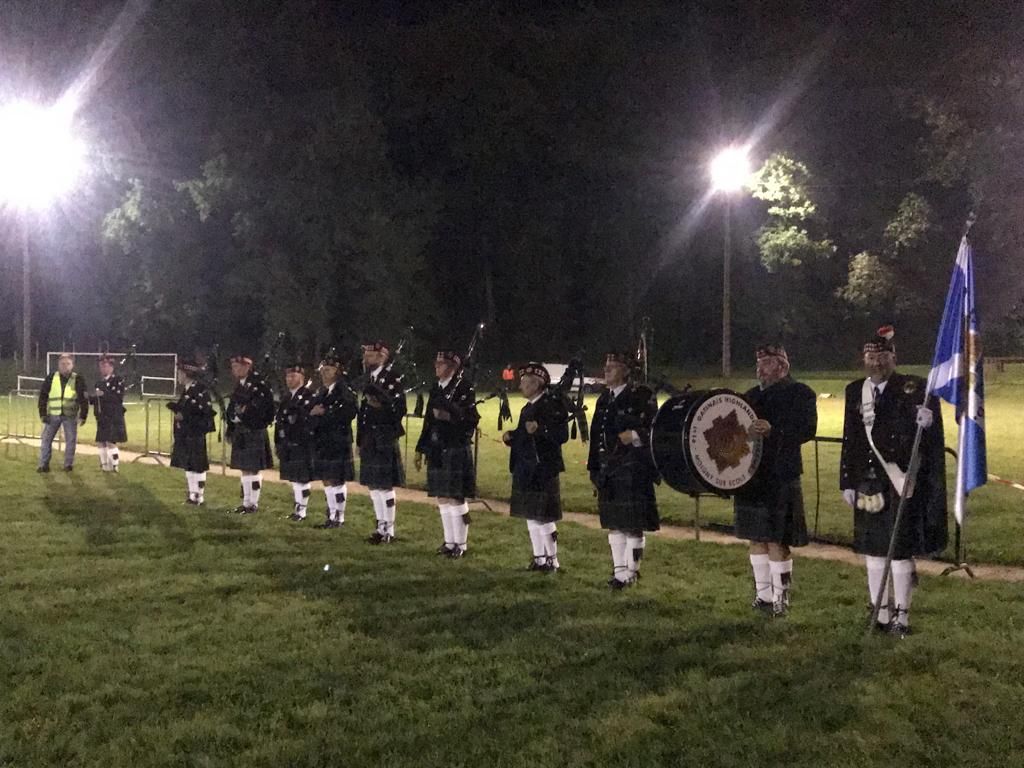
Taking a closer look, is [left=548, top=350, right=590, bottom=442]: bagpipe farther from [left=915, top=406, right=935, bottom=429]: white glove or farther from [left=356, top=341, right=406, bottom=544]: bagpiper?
[left=915, top=406, right=935, bottom=429]: white glove

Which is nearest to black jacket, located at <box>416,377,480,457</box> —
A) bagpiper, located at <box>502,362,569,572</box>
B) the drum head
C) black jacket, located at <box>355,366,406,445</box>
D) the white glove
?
black jacket, located at <box>355,366,406,445</box>

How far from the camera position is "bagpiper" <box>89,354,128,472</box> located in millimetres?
15227

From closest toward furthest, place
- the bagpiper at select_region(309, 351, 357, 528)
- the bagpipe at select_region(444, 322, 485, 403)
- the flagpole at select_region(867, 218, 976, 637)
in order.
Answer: the flagpole at select_region(867, 218, 976, 637) → the bagpipe at select_region(444, 322, 485, 403) → the bagpiper at select_region(309, 351, 357, 528)

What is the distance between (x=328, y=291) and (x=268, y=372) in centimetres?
3068

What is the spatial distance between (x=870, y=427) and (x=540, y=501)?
2.85m

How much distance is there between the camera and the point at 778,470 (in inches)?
275

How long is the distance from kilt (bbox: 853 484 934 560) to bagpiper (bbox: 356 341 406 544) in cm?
486

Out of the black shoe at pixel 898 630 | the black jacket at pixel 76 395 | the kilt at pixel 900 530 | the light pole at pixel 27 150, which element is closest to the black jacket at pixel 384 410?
the kilt at pixel 900 530

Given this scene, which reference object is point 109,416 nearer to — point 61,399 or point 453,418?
point 61,399

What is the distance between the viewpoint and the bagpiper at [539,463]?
27.6 ft

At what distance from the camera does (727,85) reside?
3934cm

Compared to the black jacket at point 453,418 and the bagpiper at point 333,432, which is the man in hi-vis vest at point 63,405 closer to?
the bagpiper at point 333,432

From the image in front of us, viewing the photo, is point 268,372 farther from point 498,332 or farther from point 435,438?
point 498,332

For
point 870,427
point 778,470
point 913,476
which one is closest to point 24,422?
point 778,470
